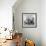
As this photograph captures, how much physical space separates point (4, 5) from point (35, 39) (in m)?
2.51

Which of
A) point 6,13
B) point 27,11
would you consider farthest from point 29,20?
point 6,13

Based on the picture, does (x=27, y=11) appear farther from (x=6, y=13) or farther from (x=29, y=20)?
(x=6, y=13)

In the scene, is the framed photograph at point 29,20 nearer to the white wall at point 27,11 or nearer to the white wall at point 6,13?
the white wall at point 27,11

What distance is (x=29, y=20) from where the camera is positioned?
581 cm

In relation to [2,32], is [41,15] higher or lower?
higher

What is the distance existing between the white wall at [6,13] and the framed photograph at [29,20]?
1373mm

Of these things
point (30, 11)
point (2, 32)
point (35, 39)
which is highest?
point (30, 11)

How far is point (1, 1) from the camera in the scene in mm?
4434

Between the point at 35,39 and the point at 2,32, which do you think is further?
the point at 35,39

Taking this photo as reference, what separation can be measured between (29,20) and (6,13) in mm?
1633

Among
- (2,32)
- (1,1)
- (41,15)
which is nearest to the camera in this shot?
(2,32)

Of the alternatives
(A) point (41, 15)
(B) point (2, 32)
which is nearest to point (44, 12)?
(A) point (41, 15)

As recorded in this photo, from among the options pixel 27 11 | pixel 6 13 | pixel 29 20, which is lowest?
pixel 29 20

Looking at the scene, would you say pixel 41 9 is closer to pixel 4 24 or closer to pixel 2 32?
pixel 4 24
